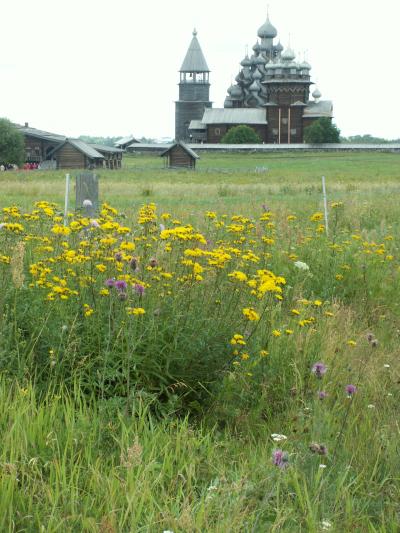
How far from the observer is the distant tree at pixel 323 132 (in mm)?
85812

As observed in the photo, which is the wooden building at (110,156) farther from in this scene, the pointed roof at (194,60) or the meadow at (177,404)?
the meadow at (177,404)

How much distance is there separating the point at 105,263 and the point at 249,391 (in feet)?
3.87

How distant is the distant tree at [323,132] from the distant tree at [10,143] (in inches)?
1386

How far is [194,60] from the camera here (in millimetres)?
106938

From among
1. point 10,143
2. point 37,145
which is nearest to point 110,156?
point 37,145

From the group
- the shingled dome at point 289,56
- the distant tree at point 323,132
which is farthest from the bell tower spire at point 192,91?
the distant tree at point 323,132

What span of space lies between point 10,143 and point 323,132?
36975mm

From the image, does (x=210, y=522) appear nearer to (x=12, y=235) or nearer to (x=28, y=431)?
(x=28, y=431)

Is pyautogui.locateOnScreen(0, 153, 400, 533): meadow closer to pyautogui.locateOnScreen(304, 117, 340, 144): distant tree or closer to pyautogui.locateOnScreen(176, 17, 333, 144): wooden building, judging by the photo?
pyautogui.locateOnScreen(304, 117, 340, 144): distant tree

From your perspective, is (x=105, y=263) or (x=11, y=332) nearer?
(x=11, y=332)

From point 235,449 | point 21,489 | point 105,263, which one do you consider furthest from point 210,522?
point 105,263

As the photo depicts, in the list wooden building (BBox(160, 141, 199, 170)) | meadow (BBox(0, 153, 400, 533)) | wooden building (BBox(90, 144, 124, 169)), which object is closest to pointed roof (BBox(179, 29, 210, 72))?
wooden building (BBox(90, 144, 124, 169))

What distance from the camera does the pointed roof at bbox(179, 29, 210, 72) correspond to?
106 metres

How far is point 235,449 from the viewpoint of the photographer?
4.03 m
